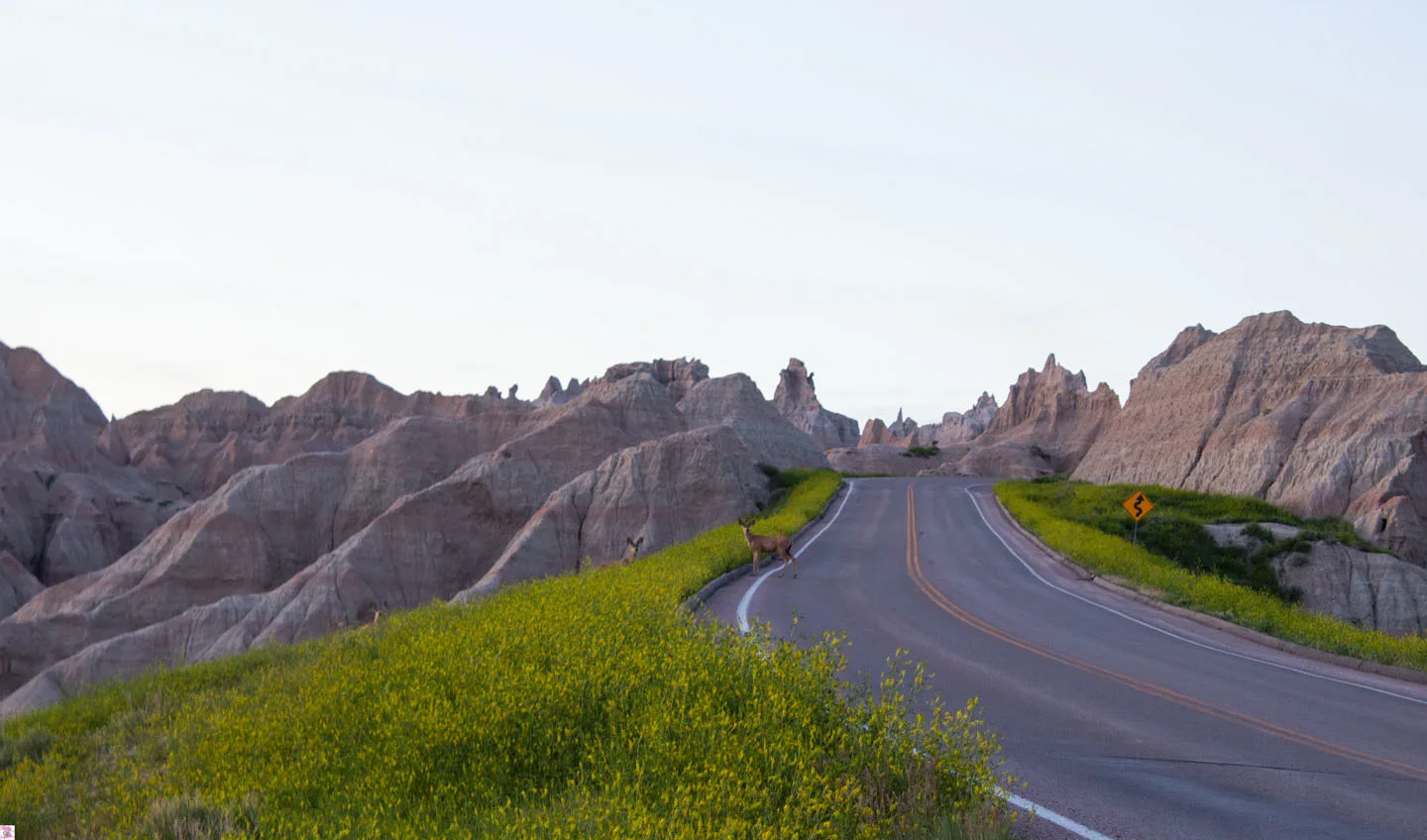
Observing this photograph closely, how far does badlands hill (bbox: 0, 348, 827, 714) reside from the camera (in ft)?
135

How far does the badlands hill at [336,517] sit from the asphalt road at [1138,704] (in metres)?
8.39

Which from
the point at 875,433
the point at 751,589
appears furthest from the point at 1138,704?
the point at 875,433

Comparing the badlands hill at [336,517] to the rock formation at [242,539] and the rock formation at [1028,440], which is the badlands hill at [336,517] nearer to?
the rock formation at [242,539]

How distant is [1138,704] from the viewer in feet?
33.9

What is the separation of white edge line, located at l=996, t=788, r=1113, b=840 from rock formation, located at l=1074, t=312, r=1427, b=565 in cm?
4062

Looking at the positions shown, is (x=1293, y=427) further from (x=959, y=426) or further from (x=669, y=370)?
(x=959, y=426)

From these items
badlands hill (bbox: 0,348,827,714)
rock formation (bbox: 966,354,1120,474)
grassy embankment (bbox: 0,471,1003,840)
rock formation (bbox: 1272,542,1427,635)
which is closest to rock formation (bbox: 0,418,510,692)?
badlands hill (bbox: 0,348,827,714)

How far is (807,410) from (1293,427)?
92.5m

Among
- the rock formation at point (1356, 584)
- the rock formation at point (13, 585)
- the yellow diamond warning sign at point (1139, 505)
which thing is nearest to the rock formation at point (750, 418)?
the rock formation at point (1356, 584)

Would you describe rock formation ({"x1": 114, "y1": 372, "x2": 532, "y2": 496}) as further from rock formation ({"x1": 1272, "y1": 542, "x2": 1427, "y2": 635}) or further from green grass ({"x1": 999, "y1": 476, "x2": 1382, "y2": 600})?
rock formation ({"x1": 1272, "y1": 542, "x2": 1427, "y2": 635})

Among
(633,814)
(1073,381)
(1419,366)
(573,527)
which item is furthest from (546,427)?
(1073,381)

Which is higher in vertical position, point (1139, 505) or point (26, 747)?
point (1139, 505)

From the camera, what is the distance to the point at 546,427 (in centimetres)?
5575

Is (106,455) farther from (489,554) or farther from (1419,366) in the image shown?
(1419,366)
